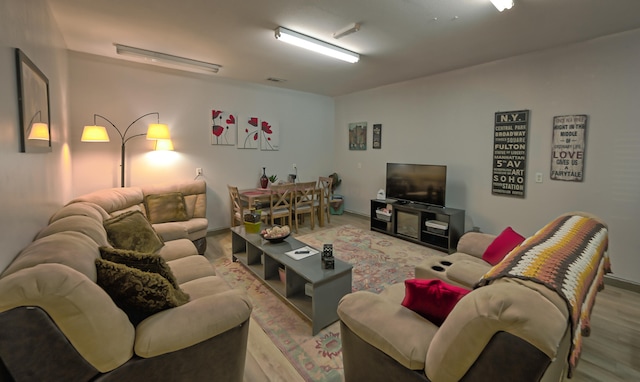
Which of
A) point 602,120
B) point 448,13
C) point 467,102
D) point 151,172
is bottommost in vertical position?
point 151,172

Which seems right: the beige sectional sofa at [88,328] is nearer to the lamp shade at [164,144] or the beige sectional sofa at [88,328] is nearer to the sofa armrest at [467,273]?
the sofa armrest at [467,273]

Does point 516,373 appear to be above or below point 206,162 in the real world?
below

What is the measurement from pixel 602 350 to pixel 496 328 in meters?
1.97

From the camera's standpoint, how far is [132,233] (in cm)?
240

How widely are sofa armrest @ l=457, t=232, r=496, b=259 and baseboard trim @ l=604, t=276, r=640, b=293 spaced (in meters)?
1.63

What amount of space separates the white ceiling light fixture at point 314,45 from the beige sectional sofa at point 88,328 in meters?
2.35

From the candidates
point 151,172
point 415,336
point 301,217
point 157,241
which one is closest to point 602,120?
point 415,336

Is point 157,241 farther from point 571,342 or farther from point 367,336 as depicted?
point 571,342

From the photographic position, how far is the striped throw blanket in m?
1.05

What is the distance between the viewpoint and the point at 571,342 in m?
1.09

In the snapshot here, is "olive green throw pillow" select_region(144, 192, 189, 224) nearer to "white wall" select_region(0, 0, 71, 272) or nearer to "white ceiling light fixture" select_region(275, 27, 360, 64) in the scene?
"white wall" select_region(0, 0, 71, 272)

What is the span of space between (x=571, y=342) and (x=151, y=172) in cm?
476

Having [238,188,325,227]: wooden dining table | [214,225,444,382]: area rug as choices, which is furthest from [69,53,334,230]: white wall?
[214,225,444,382]: area rug

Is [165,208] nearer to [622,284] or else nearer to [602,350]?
[602,350]
